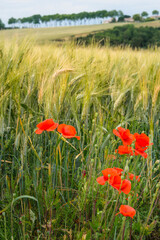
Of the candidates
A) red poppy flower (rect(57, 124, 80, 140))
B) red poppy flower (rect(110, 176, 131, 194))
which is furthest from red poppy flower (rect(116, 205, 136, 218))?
red poppy flower (rect(57, 124, 80, 140))

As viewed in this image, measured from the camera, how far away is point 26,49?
4.86 feet

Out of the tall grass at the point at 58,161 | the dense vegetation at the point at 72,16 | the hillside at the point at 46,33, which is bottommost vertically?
the tall grass at the point at 58,161

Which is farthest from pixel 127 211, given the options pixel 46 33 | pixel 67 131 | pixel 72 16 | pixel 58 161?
pixel 72 16

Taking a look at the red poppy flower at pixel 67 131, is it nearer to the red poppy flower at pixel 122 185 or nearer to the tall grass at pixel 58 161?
the tall grass at pixel 58 161

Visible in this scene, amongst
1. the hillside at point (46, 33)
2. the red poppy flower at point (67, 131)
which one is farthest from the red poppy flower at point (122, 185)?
the hillside at point (46, 33)

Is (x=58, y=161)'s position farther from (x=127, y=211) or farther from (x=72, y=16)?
(x=72, y=16)

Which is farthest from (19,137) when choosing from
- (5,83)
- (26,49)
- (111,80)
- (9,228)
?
(111,80)

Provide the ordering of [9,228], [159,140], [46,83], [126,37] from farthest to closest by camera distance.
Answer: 1. [126,37]
2. [159,140]
3. [46,83]
4. [9,228]

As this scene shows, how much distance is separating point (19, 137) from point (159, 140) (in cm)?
88

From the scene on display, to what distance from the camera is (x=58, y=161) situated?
119 centimetres

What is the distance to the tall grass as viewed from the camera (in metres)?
0.90

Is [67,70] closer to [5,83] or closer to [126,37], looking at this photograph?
[5,83]

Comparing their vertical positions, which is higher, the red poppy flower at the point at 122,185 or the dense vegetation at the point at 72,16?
the dense vegetation at the point at 72,16

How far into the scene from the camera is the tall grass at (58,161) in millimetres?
901
